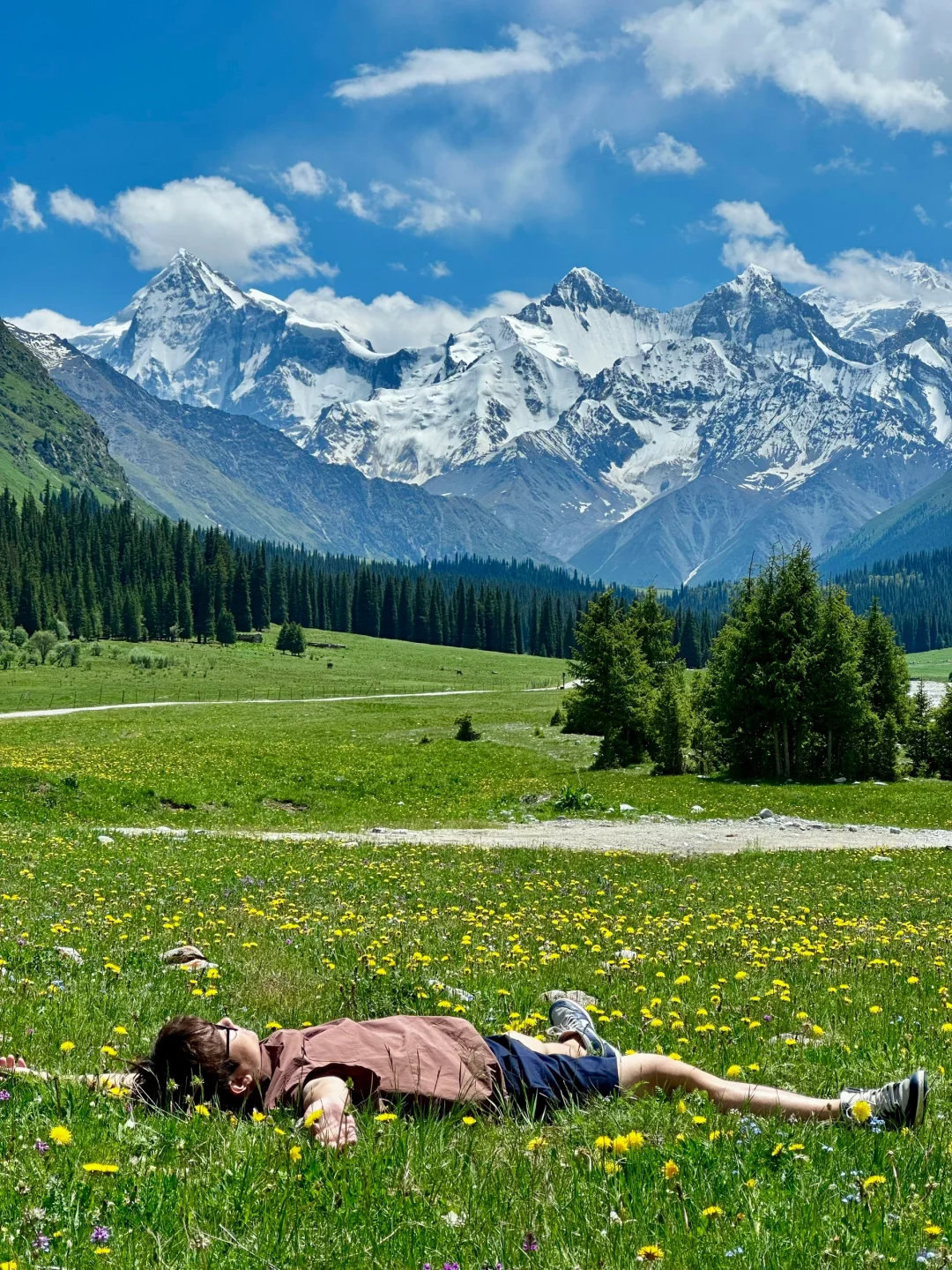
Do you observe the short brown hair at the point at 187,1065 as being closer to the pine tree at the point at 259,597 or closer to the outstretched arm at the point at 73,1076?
the outstretched arm at the point at 73,1076

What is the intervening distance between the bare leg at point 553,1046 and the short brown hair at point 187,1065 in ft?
6.38

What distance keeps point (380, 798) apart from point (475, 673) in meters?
115

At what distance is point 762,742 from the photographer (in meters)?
50.4

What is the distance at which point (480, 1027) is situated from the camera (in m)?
7.64

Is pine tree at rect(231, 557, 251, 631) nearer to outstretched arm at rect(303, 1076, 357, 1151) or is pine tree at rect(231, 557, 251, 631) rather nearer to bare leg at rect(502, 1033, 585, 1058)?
bare leg at rect(502, 1033, 585, 1058)

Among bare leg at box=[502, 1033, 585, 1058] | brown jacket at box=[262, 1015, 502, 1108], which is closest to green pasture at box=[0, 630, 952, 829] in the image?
brown jacket at box=[262, 1015, 502, 1108]

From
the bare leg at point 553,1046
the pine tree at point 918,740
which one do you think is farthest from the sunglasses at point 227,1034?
the pine tree at point 918,740

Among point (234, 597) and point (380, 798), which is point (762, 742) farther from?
point (234, 597)

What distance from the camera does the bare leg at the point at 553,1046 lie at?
21.2 ft

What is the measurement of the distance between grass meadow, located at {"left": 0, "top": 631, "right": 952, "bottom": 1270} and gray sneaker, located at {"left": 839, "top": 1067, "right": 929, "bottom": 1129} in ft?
0.58

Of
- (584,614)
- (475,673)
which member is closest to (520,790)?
(584,614)

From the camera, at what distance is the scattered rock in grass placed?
3503 centimetres

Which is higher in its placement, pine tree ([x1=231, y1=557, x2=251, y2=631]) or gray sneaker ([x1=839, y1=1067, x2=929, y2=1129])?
pine tree ([x1=231, y1=557, x2=251, y2=631])

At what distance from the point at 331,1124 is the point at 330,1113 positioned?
0.15 meters
